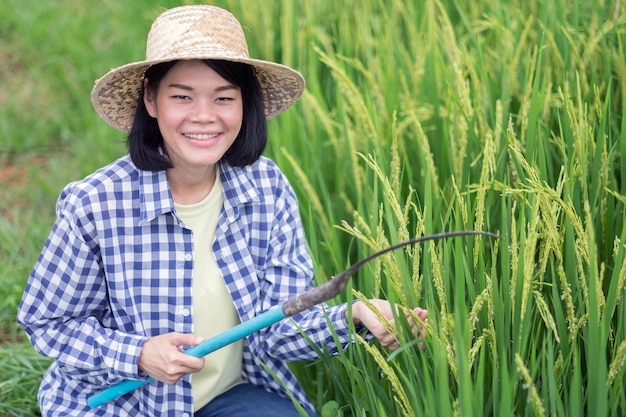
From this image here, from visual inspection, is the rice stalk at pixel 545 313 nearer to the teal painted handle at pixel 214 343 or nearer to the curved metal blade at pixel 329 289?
the curved metal blade at pixel 329 289

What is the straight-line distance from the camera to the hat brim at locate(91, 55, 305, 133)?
1.76 m

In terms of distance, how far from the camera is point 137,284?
1784 mm

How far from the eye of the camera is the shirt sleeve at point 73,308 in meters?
1.71

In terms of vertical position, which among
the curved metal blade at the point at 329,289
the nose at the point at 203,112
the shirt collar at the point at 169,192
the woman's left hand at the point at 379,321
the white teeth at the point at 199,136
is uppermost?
the nose at the point at 203,112

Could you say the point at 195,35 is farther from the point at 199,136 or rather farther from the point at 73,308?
the point at 73,308

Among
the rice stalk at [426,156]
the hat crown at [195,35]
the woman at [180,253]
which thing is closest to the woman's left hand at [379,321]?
the woman at [180,253]

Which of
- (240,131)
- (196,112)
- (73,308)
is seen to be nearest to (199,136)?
(196,112)

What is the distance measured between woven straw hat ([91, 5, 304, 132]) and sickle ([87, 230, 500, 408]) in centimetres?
52

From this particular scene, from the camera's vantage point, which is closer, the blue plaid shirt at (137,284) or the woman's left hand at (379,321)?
the woman's left hand at (379,321)

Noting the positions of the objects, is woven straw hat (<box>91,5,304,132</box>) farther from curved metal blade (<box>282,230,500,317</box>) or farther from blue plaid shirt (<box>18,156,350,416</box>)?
curved metal blade (<box>282,230,500,317</box>)

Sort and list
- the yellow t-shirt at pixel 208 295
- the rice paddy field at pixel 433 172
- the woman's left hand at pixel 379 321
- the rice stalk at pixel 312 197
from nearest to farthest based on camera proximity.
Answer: the rice paddy field at pixel 433 172
the woman's left hand at pixel 379 321
the yellow t-shirt at pixel 208 295
the rice stalk at pixel 312 197

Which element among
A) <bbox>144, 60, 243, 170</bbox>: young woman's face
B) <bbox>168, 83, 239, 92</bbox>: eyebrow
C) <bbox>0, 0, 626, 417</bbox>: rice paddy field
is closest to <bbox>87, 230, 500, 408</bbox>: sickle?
<bbox>0, 0, 626, 417</bbox>: rice paddy field

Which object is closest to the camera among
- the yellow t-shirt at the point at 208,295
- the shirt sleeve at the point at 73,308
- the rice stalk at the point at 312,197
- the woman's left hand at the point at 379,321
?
the woman's left hand at the point at 379,321

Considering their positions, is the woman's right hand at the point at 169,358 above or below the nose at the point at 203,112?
below
